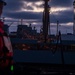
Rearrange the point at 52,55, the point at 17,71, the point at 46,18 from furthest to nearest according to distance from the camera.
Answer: the point at 46,18, the point at 52,55, the point at 17,71

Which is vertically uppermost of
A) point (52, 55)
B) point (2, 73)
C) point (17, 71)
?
point (2, 73)

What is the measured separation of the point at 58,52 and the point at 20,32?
43.1 meters

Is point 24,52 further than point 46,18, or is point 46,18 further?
point 46,18

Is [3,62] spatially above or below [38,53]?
above

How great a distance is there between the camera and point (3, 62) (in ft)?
18.8

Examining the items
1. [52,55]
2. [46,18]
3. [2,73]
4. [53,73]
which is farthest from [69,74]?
[46,18]

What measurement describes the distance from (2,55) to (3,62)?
143mm

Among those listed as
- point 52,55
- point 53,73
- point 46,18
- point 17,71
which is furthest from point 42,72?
point 46,18

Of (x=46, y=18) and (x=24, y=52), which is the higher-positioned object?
(x=46, y=18)

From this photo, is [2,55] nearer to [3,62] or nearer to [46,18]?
[3,62]

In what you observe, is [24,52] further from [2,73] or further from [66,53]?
[2,73]

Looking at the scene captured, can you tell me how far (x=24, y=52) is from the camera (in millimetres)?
36844

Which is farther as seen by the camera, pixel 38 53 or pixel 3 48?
pixel 38 53

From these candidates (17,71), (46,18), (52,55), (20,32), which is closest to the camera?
(17,71)
